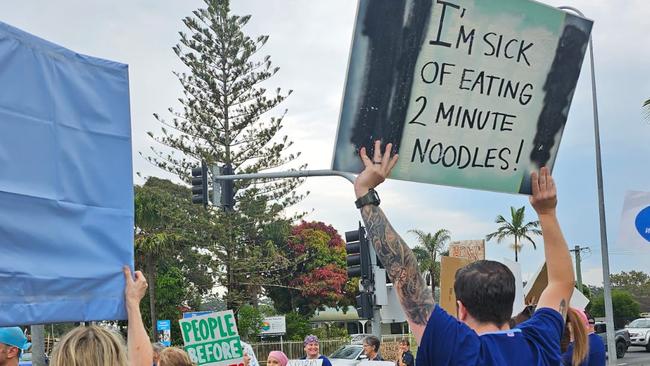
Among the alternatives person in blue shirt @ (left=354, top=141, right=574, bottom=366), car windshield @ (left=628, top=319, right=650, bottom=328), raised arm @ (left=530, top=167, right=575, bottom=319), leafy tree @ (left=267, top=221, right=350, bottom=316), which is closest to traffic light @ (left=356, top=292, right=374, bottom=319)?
raised arm @ (left=530, top=167, right=575, bottom=319)

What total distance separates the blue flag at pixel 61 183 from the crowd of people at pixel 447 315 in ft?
0.49

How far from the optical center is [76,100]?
128 inches

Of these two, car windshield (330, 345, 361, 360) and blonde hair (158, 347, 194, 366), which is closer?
blonde hair (158, 347, 194, 366)

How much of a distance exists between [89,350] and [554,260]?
6.24ft

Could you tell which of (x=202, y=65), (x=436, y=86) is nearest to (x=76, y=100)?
(x=436, y=86)

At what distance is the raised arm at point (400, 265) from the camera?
2736 millimetres

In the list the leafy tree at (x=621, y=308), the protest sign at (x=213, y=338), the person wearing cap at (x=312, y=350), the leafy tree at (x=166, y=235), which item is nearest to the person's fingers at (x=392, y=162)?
the protest sign at (x=213, y=338)

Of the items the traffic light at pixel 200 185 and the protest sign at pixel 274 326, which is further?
the protest sign at pixel 274 326

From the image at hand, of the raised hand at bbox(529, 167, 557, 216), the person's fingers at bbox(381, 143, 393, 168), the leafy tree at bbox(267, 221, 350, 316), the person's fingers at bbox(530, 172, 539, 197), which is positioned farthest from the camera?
the leafy tree at bbox(267, 221, 350, 316)

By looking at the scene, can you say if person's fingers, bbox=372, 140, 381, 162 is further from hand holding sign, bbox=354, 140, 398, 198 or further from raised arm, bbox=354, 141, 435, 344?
raised arm, bbox=354, 141, 435, 344

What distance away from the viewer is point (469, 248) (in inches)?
464

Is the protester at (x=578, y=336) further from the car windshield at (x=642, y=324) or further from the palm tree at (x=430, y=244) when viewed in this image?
the palm tree at (x=430, y=244)

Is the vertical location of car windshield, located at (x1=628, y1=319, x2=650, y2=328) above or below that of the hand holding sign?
below

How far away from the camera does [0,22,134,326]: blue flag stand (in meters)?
2.88
